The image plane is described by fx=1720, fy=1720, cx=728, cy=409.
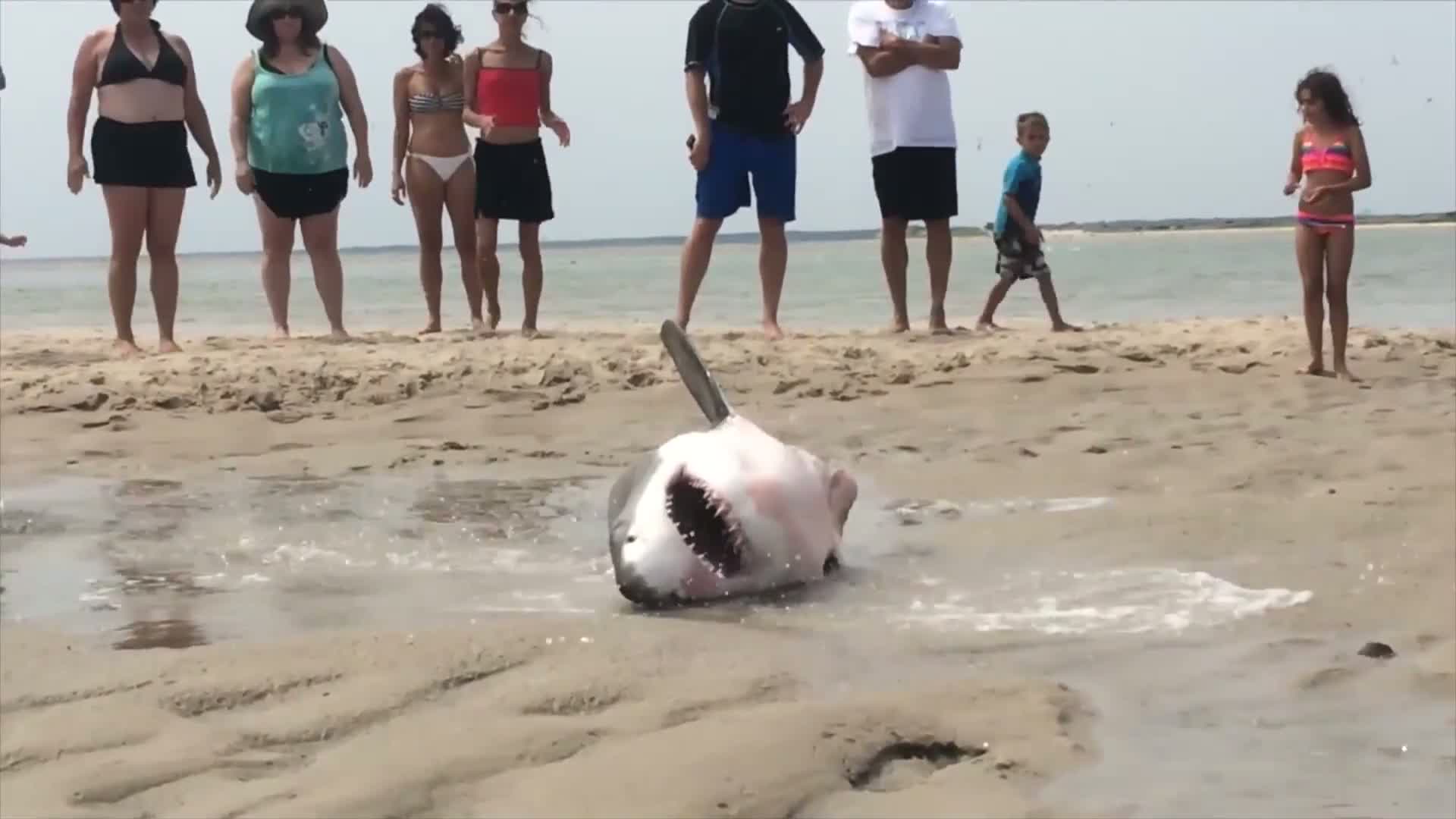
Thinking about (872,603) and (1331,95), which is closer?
(872,603)

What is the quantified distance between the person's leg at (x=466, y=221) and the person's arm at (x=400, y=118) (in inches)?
10.5

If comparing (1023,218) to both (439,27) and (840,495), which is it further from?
(840,495)

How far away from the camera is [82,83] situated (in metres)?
7.04

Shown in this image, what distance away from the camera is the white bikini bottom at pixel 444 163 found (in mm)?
7836

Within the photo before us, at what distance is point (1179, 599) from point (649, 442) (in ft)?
7.84

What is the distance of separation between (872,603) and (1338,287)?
3825 millimetres

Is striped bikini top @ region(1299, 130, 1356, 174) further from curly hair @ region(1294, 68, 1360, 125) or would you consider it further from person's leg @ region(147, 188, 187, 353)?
person's leg @ region(147, 188, 187, 353)

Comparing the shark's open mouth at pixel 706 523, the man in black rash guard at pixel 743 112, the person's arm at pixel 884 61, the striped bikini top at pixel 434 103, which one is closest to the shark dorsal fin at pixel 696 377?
the shark's open mouth at pixel 706 523

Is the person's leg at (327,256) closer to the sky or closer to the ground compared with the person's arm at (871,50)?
closer to the ground

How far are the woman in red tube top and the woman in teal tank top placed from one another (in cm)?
53

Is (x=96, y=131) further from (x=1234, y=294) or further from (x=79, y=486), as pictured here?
(x=1234, y=294)

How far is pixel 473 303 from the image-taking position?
809cm

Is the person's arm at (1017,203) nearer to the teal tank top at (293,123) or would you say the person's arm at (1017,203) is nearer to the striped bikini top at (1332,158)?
the striped bikini top at (1332,158)

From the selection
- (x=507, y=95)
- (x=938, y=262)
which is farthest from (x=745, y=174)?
(x=507, y=95)
